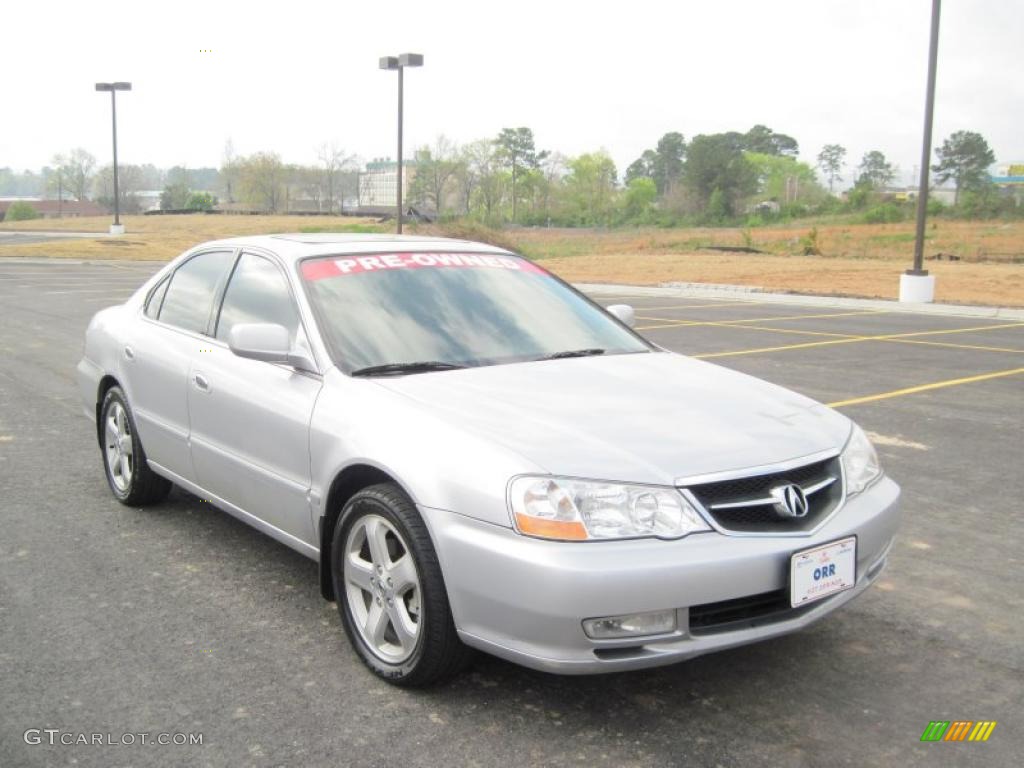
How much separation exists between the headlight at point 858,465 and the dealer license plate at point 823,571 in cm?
26

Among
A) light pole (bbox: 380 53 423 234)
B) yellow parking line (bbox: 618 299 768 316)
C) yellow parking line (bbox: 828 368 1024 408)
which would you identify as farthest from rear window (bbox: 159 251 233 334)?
light pole (bbox: 380 53 423 234)

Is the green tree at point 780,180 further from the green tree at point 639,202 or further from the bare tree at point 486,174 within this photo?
the bare tree at point 486,174

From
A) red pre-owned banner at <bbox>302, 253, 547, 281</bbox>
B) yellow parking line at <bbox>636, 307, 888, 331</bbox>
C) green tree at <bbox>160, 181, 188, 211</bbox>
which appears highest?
green tree at <bbox>160, 181, 188, 211</bbox>

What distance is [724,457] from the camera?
3182 mm

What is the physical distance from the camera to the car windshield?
13.1 feet

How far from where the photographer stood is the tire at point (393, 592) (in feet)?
10.5

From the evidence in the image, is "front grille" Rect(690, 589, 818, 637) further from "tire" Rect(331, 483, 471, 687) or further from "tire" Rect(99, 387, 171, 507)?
"tire" Rect(99, 387, 171, 507)

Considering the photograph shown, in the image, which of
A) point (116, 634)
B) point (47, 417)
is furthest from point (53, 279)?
point (116, 634)

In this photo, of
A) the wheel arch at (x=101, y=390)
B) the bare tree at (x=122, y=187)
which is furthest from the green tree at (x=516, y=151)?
the wheel arch at (x=101, y=390)

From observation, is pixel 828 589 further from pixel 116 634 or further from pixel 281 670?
pixel 116 634

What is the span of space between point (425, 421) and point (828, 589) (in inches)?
55.9

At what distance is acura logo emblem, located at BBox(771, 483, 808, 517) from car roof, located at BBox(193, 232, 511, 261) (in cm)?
218

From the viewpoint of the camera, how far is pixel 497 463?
10.1 ft

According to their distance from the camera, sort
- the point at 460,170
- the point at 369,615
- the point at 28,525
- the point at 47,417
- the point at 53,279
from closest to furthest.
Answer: the point at 369,615, the point at 28,525, the point at 47,417, the point at 53,279, the point at 460,170
